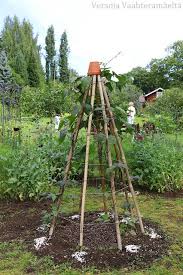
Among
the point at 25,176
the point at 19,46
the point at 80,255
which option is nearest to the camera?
the point at 80,255

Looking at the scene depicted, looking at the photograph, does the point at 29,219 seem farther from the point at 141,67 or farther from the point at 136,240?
the point at 141,67

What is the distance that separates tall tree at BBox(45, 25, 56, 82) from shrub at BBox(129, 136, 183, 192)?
42.1m

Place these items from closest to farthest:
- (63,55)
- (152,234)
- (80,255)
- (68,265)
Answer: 1. (68,265)
2. (80,255)
3. (152,234)
4. (63,55)

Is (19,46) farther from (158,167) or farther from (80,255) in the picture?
(80,255)

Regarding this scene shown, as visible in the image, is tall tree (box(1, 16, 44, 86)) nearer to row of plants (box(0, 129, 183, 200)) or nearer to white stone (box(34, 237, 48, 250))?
row of plants (box(0, 129, 183, 200))

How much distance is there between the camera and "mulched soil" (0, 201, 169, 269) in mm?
3326

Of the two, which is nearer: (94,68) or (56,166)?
(94,68)

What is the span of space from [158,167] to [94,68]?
2.66 m

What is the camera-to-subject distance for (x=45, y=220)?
3988 millimetres

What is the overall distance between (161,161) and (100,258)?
9.55 feet

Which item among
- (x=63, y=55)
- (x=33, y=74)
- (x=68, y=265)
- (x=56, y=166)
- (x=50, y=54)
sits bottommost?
(x=68, y=265)

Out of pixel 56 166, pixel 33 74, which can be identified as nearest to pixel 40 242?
pixel 56 166

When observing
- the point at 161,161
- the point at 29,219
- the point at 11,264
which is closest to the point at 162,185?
the point at 161,161

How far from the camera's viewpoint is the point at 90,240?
3.71 m
